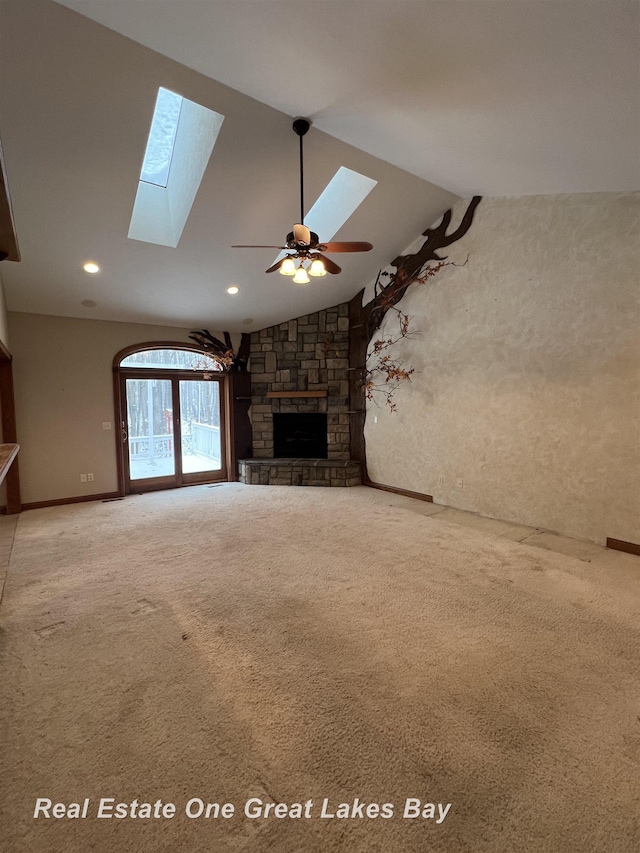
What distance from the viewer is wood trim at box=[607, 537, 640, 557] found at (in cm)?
365

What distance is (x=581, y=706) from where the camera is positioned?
1.88 meters

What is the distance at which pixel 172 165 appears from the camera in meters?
4.27

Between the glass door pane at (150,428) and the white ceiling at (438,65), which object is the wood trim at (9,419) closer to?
the glass door pane at (150,428)

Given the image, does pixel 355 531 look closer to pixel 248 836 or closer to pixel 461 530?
pixel 461 530

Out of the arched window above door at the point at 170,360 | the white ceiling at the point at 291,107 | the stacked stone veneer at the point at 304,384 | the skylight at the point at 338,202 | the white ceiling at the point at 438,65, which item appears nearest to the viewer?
the white ceiling at the point at 438,65

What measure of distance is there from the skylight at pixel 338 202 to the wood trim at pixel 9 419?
386cm

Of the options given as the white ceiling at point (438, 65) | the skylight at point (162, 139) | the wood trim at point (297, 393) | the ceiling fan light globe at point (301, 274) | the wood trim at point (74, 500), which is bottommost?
the wood trim at point (74, 500)

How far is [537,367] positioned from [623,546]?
6.22 ft

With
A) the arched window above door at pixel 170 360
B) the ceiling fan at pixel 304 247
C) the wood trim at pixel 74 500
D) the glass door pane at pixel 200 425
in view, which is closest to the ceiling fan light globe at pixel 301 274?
the ceiling fan at pixel 304 247

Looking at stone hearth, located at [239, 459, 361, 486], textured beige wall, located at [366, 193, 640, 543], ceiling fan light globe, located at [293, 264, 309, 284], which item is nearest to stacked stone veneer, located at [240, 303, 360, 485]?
stone hearth, located at [239, 459, 361, 486]

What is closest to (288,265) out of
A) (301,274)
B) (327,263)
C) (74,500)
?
(301,274)

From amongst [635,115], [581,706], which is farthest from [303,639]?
[635,115]

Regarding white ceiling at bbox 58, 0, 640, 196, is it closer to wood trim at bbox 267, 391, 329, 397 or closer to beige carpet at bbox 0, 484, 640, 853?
beige carpet at bbox 0, 484, 640, 853

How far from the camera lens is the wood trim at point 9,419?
515 centimetres
